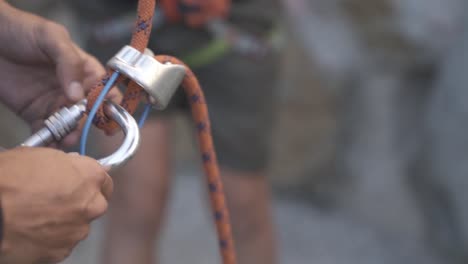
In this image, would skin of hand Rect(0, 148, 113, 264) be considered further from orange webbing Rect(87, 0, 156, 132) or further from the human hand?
the human hand

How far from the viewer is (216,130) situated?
1197mm

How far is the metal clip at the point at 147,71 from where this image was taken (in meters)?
0.55

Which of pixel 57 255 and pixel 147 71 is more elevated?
pixel 147 71

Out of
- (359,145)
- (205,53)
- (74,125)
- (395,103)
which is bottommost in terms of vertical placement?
(359,145)

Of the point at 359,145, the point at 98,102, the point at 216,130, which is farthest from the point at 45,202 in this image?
the point at 359,145

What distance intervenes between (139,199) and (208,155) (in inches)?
20.0

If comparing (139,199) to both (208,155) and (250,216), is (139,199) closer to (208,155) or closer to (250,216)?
(250,216)

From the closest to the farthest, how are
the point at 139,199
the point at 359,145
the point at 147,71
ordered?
the point at 147,71
the point at 139,199
the point at 359,145

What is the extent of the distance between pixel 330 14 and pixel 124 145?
61.5 inches

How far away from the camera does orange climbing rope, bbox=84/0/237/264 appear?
57 centimetres

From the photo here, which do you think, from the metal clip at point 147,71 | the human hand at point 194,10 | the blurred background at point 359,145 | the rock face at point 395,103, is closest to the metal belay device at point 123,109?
the metal clip at point 147,71

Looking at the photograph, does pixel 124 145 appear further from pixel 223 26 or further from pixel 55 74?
pixel 223 26

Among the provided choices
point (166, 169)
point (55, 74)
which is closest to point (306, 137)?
point (166, 169)

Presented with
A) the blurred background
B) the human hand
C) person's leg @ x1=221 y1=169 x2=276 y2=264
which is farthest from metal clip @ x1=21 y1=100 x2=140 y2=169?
the blurred background
